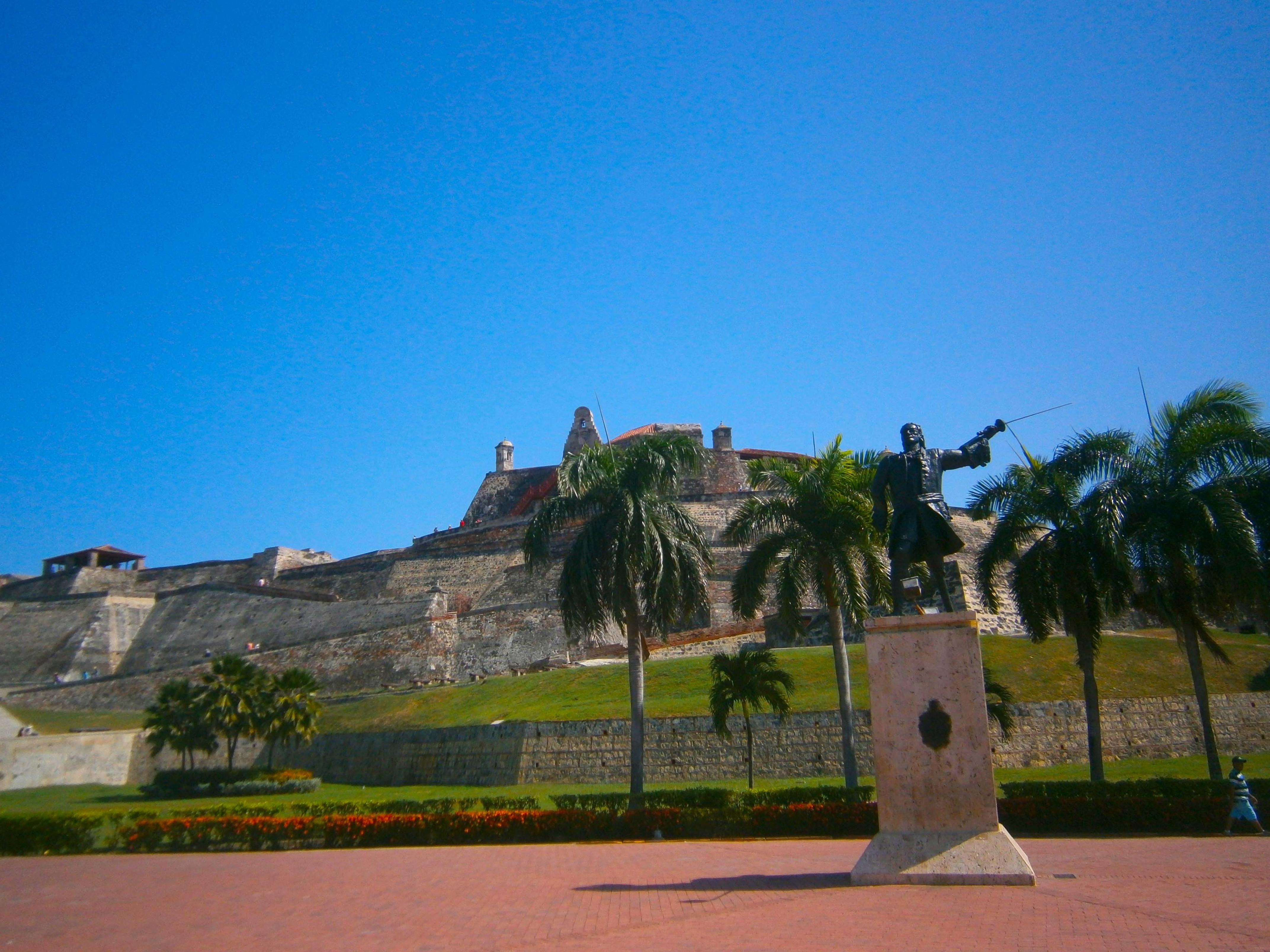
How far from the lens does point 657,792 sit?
680 inches

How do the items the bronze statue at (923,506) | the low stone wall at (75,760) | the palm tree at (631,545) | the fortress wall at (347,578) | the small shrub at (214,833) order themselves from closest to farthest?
the bronze statue at (923,506)
the small shrub at (214,833)
the palm tree at (631,545)
the low stone wall at (75,760)
the fortress wall at (347,578)

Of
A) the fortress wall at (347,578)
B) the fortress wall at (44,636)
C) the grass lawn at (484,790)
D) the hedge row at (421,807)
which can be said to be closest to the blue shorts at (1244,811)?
the grass lawn at (484,790)

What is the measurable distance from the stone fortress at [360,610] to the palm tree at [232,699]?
39.3 ft

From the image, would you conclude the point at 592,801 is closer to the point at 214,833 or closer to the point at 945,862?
the point at 214,833

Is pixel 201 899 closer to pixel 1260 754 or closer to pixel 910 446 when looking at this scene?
pixel 910 446

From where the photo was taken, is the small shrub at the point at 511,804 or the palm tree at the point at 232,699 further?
the palm tree at the point at 232,699

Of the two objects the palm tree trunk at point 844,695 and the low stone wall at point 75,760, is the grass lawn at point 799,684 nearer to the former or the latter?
the palm tree trunk at point 844,695

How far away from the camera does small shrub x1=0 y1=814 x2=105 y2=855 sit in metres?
17.3

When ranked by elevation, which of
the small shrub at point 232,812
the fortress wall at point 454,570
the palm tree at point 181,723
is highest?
the fortress wall at point 454,570

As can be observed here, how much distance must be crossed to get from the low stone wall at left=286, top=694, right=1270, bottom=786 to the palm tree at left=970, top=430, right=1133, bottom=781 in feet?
15.7

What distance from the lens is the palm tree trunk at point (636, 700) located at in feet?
58.7

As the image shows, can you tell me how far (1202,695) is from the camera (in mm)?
16281

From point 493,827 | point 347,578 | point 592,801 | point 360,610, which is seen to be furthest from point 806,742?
point 347,578

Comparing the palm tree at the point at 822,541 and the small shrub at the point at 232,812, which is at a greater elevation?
the palm tree at the point at 822,541
